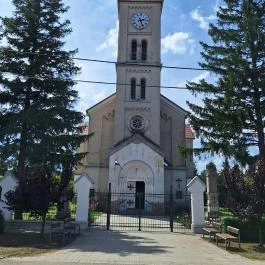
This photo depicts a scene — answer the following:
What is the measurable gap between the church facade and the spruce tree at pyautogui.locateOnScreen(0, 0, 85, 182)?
11.0 metres

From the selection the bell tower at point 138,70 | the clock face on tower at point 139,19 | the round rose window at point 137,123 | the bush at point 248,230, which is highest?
the clock face on tower at point 139,19

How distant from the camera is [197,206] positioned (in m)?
20.2

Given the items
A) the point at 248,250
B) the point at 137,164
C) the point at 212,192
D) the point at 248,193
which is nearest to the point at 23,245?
the point at 248,250

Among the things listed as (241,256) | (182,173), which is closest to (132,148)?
(182,173)

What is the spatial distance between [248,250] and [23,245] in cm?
774

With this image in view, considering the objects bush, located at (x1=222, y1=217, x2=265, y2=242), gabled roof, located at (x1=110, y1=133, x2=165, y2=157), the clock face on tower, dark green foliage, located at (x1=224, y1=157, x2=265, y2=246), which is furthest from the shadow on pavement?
the clock face on tower

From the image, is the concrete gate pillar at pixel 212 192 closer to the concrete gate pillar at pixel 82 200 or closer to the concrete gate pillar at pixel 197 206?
the concrete gate pillar at pixel 197 206

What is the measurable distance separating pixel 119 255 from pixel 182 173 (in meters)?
24.8

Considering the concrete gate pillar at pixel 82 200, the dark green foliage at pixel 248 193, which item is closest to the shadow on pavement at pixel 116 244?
the concrete gate pillar at pixel 82 200

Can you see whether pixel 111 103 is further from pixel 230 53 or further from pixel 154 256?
pixel 154 256

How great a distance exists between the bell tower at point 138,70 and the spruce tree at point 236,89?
472 inches

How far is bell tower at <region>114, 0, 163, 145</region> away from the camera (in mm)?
36938

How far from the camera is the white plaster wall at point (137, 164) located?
34469 mm

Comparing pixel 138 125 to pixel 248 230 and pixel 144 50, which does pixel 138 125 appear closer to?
pixel 144 50
